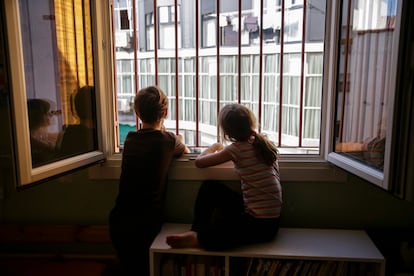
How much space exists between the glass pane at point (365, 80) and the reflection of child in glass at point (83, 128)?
1.23m

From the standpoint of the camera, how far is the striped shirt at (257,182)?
64.1 inches

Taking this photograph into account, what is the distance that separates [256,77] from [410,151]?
1.38 metres

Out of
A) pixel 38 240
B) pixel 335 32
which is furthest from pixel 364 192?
pixel 38 240

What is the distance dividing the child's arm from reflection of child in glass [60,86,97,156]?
57cm

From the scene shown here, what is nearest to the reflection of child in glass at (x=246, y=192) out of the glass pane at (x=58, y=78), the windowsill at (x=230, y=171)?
the windowsill at (x=230, y=171)

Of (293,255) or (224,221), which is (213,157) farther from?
(293,255)

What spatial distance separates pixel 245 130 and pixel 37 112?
88 centimetres

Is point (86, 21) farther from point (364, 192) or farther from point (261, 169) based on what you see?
point (364, 192)

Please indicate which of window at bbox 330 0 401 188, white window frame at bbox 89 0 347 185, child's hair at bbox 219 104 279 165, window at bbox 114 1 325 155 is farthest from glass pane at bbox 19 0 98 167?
window at bbox 330 0 401 188

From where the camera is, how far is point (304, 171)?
5.98 ft

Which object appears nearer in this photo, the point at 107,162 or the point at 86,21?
the point at 86,21

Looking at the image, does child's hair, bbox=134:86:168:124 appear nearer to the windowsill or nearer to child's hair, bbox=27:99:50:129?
the windowsill

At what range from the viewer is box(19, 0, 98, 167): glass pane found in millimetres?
1438

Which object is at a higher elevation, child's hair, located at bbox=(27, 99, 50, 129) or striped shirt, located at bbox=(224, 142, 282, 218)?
child's hair, located at bbox=(27, 99, 50, 129)
